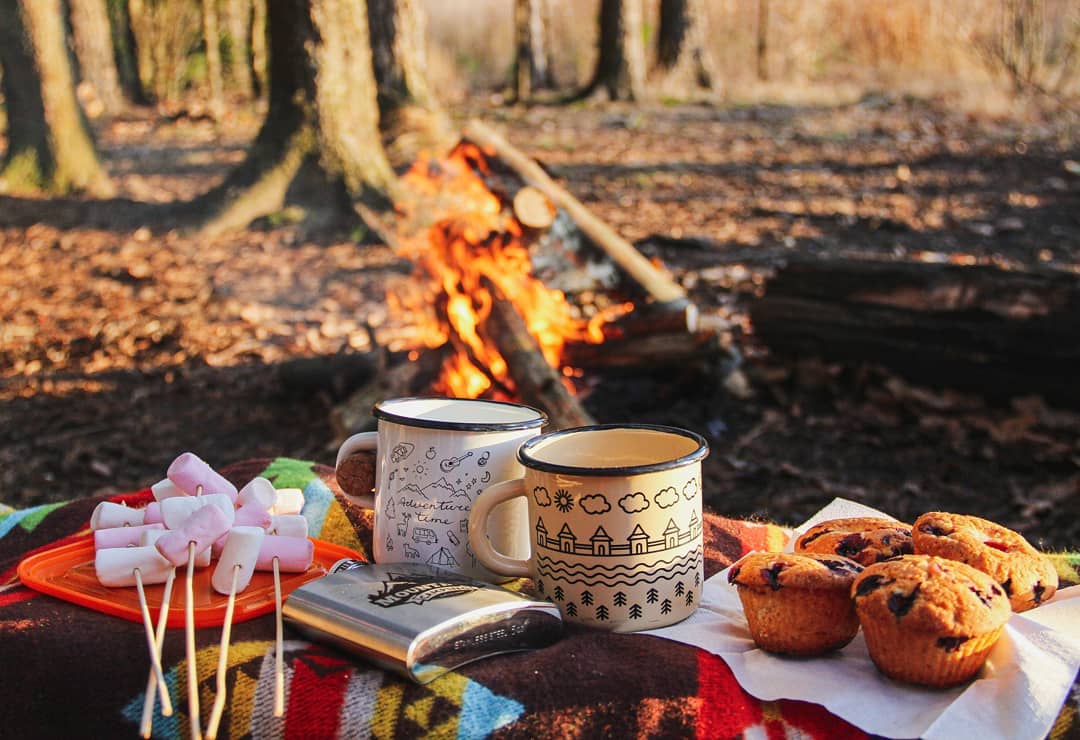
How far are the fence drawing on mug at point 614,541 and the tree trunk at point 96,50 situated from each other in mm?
16901

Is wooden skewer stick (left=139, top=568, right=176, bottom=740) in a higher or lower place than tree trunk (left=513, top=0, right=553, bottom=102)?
lower

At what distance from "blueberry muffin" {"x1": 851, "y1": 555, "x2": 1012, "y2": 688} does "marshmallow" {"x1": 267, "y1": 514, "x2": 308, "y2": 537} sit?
0.97 m

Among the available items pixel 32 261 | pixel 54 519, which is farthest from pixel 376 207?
pixel 54 519

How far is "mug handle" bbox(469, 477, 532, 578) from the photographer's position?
1.77 metres

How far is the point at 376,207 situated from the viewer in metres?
7.80

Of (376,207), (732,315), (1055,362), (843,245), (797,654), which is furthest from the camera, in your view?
(376,207)

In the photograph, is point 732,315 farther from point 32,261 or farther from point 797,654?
point 32,261

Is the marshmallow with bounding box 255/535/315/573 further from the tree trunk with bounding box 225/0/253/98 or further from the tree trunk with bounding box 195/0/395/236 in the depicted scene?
the tree trunk with bounding box 225/0/253/98

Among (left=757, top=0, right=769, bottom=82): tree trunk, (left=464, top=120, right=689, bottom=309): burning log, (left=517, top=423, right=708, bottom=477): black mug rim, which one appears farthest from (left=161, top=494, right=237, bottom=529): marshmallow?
(left=757, top=0, right=769, bottom=82): tree trunk

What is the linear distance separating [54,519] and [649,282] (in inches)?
114

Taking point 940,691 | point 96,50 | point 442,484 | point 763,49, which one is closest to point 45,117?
point 96,50

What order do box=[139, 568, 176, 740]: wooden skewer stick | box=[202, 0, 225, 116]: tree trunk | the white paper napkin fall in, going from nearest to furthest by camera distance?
box=[139, 568, 176, 740]: wooden skewer stick, the white paper napkin, box=[202, 0, 225, 116]: tree trunk

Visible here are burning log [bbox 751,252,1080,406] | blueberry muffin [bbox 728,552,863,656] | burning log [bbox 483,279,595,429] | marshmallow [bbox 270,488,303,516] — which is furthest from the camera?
burning log [bbox 751,252,1080,406]

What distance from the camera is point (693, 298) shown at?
618 cm
